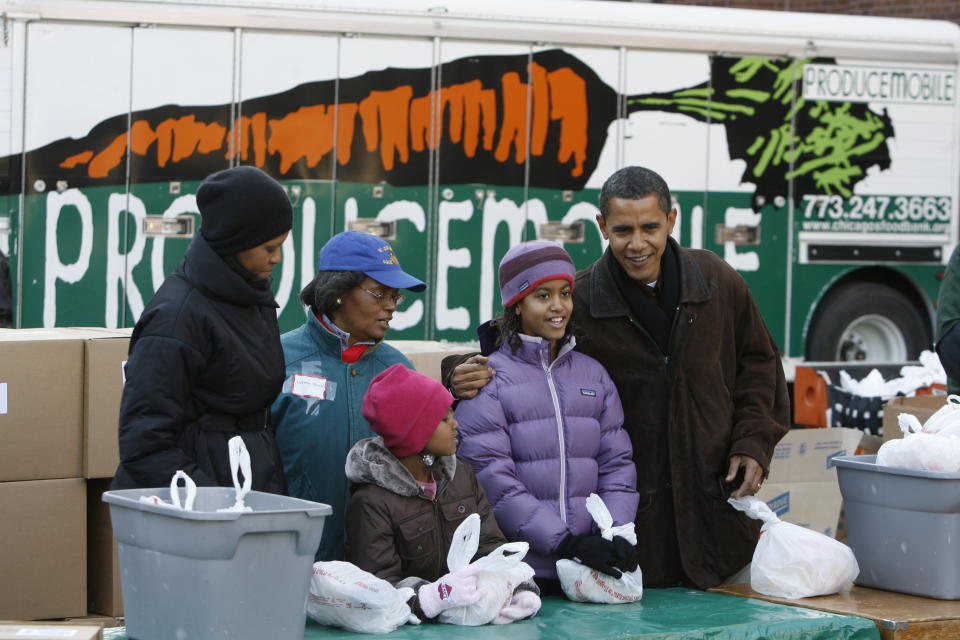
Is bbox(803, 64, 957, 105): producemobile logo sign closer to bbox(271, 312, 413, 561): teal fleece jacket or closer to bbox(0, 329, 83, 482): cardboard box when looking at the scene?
bbox(0, 329, 83, 482): cardboard box

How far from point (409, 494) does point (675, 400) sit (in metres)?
1.03

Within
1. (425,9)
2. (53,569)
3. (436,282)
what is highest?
(425,9)

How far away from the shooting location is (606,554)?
3.68 m

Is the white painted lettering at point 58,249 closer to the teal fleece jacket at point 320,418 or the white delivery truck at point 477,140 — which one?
the white delivery truck at point 477,140

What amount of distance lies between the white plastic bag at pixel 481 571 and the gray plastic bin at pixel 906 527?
124cm

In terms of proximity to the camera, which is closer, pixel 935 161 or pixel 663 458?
pixel 663 458

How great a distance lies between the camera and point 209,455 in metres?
3.43

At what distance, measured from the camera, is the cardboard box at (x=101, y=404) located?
4.75 meters

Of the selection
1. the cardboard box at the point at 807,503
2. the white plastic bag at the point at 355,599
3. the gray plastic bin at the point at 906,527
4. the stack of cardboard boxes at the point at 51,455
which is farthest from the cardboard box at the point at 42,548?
the cardboard box at the point at 807,503

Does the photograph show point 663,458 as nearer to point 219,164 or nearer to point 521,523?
point 521,523

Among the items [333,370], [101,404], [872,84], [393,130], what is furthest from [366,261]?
[872,84]

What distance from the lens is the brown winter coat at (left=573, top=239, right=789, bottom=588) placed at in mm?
4191

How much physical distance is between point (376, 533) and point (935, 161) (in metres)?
8.78

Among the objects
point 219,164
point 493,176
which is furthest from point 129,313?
point 493,176
